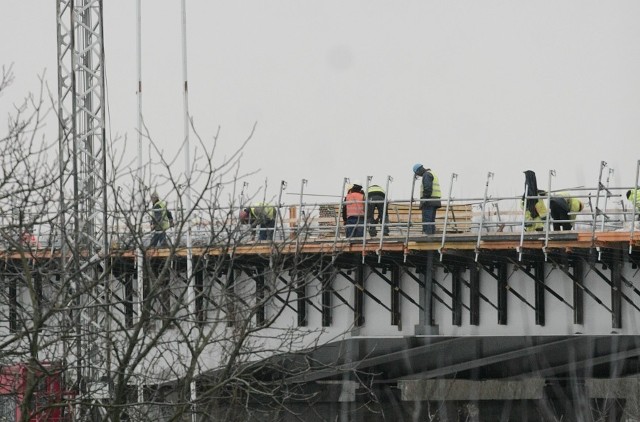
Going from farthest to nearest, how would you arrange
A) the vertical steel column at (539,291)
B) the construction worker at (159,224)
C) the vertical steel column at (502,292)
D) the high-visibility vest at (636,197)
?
the vertical steel column at (502,292) → the vertical steel column at (539,291) → the high-visibility vest at (636,197) → the construction worker at (159,224)

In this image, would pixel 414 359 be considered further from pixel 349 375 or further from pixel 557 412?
pixel 557 412

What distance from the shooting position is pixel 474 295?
97.1 feet

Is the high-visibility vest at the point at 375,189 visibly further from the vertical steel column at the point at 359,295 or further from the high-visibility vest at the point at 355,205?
the vertical steel column at the point at 359,295

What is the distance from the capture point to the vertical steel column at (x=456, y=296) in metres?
29.7

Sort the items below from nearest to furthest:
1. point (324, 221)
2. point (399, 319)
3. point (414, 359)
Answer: point (399, 319)
point (414, 359)
point (324, 221)

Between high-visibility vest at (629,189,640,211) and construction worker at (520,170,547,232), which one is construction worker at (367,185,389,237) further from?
high-visibility vest at (629,189,640,211)

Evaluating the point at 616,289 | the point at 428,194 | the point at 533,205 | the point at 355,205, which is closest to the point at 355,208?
the point at 355,205

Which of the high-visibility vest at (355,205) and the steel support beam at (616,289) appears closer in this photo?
the steel support beam at (616,289)

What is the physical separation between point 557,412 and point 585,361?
6068 millimetres

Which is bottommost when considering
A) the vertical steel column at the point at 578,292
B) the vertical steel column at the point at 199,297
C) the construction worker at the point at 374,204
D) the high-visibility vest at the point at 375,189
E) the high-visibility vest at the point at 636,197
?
the vertical steel column at the point at 199,297

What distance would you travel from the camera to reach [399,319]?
3048cm

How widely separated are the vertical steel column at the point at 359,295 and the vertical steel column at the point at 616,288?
5422mm

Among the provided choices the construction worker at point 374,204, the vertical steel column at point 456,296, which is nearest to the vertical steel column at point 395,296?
the construction worker at point 374,204

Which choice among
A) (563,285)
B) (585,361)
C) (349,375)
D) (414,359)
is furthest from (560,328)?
(349,375)
